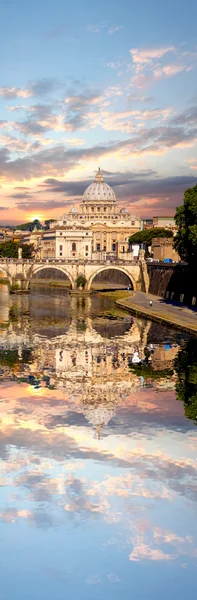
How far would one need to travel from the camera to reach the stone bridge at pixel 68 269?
94.4 metres

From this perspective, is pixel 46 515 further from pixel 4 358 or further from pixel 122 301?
pixel 122 301

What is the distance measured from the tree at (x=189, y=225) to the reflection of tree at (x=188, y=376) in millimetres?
14785

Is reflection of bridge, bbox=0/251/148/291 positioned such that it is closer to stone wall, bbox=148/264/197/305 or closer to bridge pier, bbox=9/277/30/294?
bridge pier, bbox=9/277/30/294

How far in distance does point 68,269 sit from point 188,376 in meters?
62.3

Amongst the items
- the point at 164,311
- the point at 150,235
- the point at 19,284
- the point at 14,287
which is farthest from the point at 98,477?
the point at 150,235

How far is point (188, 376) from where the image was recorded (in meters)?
34.5

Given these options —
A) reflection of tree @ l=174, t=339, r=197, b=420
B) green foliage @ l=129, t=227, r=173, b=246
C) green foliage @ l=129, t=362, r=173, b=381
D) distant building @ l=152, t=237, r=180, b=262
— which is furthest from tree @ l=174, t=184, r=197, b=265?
green foliage @ l=129, t=227, r=173, b=246

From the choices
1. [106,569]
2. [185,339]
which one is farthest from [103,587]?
[185,339]

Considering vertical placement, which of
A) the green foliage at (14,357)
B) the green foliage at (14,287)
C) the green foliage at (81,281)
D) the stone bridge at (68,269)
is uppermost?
the stone bridge at (68,269)

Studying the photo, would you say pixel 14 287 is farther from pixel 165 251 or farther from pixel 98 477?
pixel 98 477

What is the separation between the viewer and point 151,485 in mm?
18922

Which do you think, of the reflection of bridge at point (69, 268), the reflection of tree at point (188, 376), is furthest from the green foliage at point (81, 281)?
the reflection of tree at point (188, 376)

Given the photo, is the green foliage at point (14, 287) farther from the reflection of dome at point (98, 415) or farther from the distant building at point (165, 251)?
the reflection of dome at point (98, 415)

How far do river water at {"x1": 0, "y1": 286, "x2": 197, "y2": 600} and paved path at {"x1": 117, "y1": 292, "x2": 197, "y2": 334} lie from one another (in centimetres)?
1270
